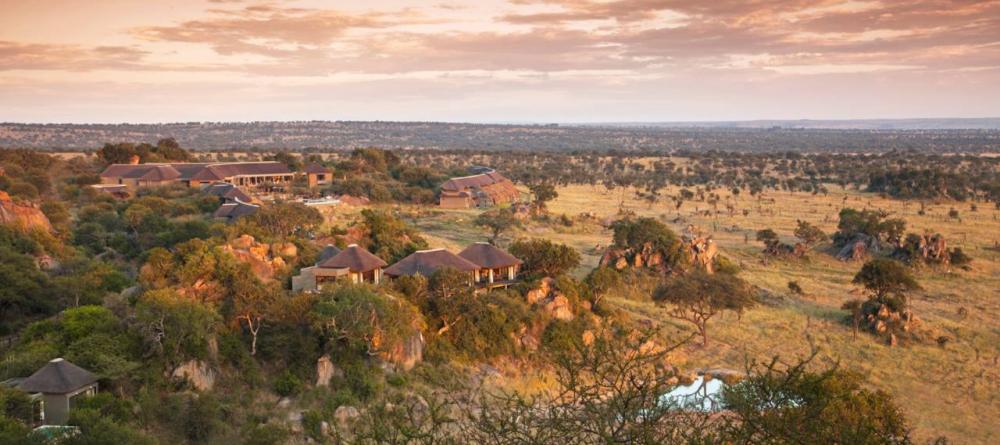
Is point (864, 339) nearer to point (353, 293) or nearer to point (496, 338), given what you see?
point (496, 338)

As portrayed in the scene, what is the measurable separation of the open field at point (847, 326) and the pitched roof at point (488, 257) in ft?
13.9

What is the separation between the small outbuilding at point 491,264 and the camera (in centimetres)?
2561

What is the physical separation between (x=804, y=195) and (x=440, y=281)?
45.4 meters

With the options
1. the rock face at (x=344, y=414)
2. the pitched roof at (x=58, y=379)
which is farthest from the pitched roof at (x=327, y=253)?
the pitched roof at (x=58, y=379)

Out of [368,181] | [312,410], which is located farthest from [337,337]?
[368,181]

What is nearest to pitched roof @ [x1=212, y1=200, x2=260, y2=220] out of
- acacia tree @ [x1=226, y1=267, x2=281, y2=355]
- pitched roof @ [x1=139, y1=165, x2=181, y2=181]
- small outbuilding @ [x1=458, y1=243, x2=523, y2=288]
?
small outbuilding @ [x1=458, y1=243, x2=523, y2=288]

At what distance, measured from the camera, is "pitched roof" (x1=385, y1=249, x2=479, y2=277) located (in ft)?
79.9

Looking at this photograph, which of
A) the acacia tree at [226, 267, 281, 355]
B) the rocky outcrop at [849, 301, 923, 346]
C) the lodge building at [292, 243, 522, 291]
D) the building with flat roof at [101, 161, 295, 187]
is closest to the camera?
the acacia tree at [226, 267, 281, 355]

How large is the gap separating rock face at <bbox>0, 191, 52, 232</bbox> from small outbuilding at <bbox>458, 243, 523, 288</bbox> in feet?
54.2

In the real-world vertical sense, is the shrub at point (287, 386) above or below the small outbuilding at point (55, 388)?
below

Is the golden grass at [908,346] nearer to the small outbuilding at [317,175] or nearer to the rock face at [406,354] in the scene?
the rock face at [406,354]

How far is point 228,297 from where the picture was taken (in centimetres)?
2172

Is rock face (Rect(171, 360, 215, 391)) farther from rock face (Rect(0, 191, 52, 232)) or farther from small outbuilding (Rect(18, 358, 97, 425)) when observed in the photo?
rock face (Rect(0, 191, 52, 232))

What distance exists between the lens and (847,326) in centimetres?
2500
